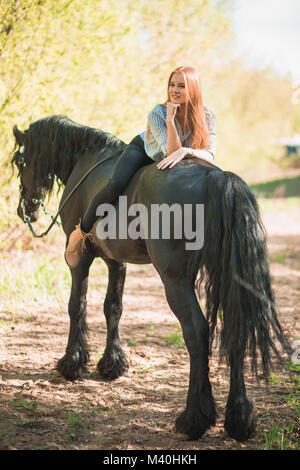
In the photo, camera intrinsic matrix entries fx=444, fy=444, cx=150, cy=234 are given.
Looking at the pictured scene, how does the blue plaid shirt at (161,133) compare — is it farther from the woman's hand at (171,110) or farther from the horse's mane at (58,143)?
the horse's mane at (58,143)

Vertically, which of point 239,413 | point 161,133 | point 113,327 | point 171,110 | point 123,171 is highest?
point 171,110

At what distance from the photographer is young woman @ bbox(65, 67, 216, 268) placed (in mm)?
2918

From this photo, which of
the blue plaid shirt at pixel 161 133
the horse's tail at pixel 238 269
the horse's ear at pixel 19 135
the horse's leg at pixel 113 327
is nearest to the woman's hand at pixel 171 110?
the blue plaid shirt at pixel 161 133

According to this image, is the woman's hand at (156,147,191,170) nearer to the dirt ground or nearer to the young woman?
the young woman

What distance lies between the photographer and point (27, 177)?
4199mm

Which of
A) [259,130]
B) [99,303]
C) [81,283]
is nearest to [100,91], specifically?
[99,303]

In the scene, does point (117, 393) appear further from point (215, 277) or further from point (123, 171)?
point (123, 171)

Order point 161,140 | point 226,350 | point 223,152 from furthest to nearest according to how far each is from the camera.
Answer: point 223,152, point 161,140, point 226,350

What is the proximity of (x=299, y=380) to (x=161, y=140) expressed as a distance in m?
2.29

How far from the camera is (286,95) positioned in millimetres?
30562

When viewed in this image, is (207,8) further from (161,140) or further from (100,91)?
(161,140)

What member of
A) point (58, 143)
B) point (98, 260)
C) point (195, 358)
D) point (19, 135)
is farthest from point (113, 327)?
point (98, 260)

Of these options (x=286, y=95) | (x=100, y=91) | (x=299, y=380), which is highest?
(x=286, y=95)

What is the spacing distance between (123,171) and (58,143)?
109 cm
